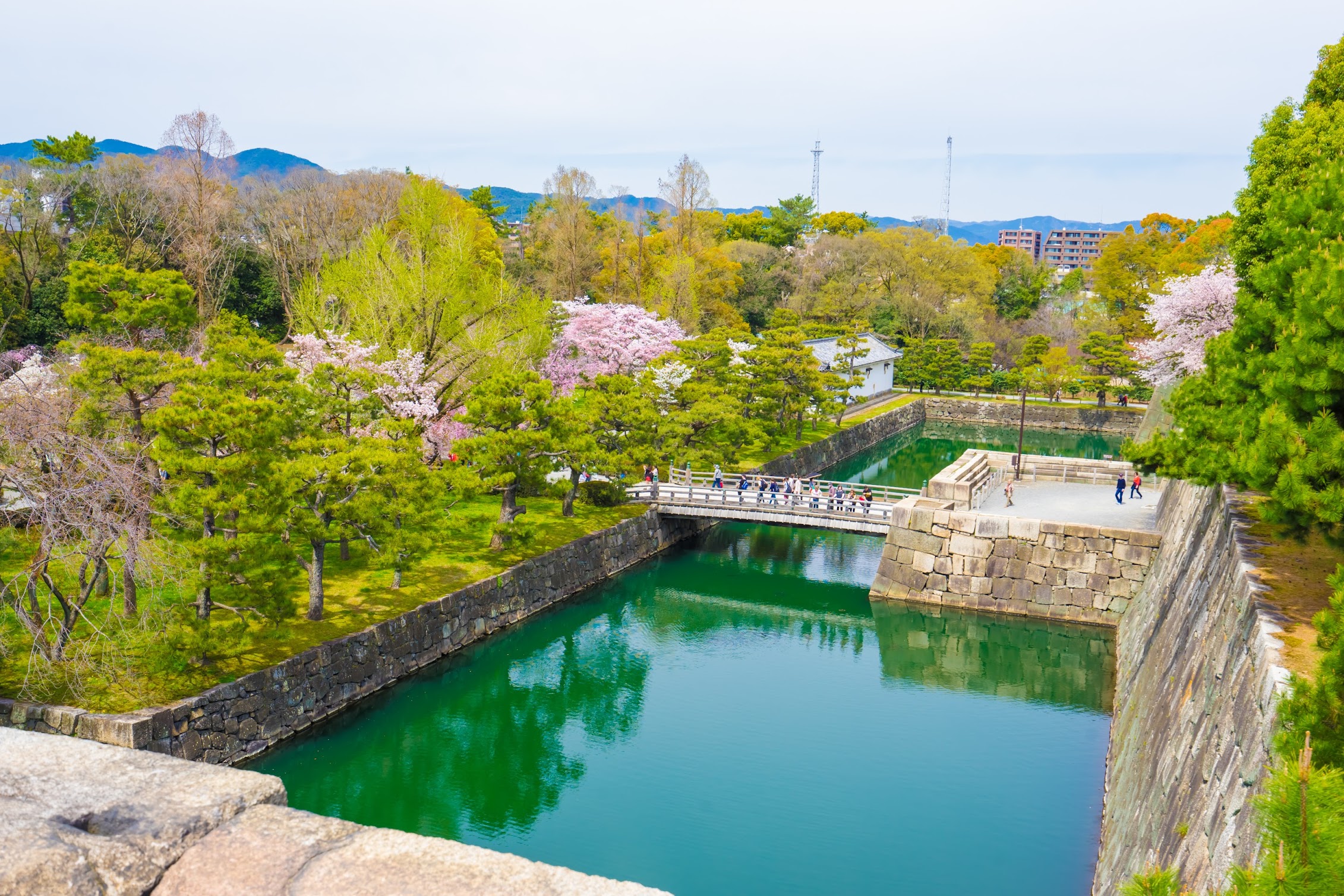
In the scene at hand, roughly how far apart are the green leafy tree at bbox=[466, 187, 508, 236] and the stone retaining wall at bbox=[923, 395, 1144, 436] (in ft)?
101

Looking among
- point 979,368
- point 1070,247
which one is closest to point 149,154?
A: point 979,368

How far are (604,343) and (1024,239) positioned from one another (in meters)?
181

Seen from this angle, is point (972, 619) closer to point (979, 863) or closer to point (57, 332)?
point (979, 863)

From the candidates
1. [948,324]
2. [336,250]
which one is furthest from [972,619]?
[948,324]

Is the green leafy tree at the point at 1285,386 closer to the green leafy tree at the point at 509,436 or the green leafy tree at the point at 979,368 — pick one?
the green leafy tree at the point at 509,436

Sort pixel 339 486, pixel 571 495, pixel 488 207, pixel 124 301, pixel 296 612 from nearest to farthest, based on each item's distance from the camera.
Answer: pixel 296 612 → pixel 339 486 → pixel 124 301 → pixel 571 495 → pixel 488 207

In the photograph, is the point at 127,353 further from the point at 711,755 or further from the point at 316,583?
the point at 711,755

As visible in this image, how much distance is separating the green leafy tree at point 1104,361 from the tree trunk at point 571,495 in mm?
39406

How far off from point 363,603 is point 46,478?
6.60 meters

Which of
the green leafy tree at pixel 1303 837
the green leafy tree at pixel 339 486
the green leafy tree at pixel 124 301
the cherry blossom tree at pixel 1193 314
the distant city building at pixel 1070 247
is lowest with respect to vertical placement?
the green leafy tree at pixel 339 486

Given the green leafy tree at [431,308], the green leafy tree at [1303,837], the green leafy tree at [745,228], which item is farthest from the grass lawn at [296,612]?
the green leafy tree at [745,228]

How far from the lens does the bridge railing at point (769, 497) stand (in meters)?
25.1

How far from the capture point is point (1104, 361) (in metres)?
54.3

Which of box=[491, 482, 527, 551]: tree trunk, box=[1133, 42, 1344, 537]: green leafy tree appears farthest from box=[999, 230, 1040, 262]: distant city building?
box=[1133, 42, 1344, 537]: green leafy tree
